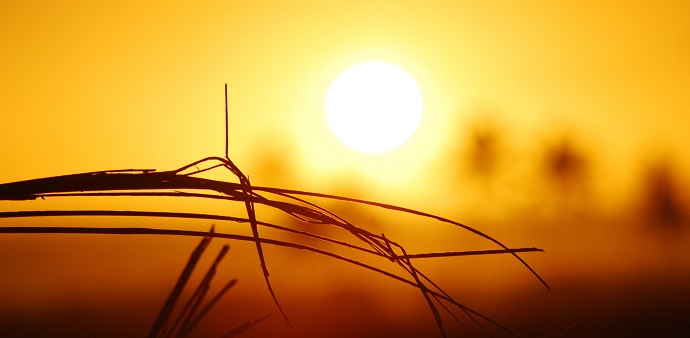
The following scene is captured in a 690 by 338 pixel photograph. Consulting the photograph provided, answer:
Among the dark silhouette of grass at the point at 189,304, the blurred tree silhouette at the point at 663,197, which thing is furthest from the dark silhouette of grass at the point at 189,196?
the blurred tree silhouette at the point at 663,197

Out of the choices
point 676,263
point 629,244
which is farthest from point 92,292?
point 629,244

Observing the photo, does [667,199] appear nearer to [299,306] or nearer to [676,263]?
[676,263]

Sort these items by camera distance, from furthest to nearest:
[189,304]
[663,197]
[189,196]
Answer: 1. [663,197]
2. [189,304]
3. [189,196]

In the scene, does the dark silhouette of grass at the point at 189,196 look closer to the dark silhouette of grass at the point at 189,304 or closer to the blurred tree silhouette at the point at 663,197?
the dark silhouette of grass at the point at 189,304

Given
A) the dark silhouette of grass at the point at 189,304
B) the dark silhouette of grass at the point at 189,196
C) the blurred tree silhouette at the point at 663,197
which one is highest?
the dark silhouette of grass at the point at 189,196

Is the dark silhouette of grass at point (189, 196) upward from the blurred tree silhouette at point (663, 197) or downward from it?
upward

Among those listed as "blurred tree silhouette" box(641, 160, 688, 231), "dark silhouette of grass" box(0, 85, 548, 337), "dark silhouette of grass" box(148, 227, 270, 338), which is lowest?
"blurred tree silhouette" box(641, 160, 688, 231)

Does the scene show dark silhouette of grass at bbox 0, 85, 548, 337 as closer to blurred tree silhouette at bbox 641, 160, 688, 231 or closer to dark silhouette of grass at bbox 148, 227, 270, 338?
dark silhouette of grass at bbox 148, 227, 270, 338

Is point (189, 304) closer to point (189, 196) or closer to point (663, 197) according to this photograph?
point (189, 196)

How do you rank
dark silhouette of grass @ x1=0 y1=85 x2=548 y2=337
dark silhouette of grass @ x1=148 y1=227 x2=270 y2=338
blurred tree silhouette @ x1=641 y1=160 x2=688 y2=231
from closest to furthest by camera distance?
dark silhouette of grass @ x1=0 y1=85 x2=548 y2=337 → dark silhouette of grass @ x1=148 y1=227 x2=270 y2=338 → blurred tree silhouette @ x1=641 y1=160 x2=688 y2=231

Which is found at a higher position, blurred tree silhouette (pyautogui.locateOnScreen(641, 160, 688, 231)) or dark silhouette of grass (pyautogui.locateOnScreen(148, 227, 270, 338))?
dark silhouette of grass (pyautogui.locateOnScreen(148, 227, 270, 338))

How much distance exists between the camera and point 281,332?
15938mm

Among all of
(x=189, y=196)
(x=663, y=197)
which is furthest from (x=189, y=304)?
(x=663, y=197)

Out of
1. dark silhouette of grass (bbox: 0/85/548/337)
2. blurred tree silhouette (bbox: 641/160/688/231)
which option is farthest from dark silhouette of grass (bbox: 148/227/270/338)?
blurred tree silhouette (bbox: 641/160/688/231)
